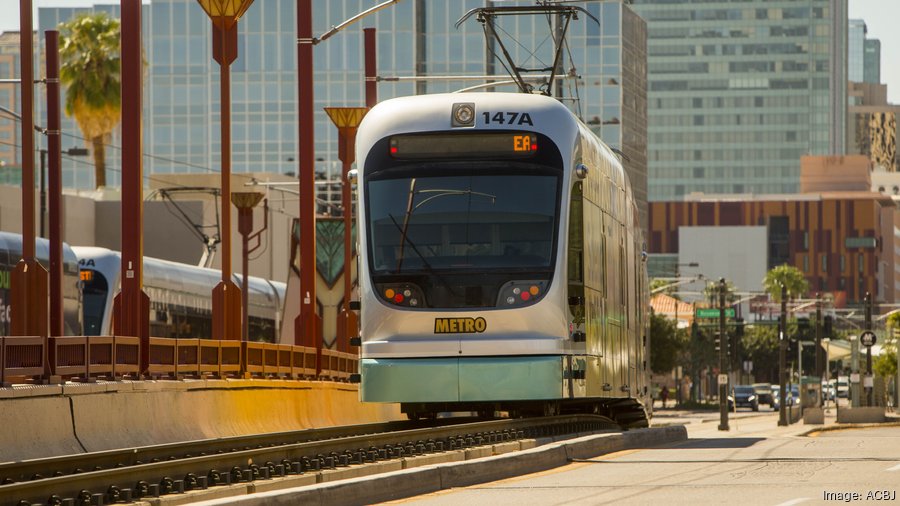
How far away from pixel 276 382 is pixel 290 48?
101728 mm

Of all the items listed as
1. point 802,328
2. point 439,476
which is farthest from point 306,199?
point 802,328

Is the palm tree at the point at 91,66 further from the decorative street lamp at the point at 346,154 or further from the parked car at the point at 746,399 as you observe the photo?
the parked car at the point at 746,399

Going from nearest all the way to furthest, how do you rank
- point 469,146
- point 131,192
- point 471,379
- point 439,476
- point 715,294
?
point 439,476 → point 471,379 → point 469,146 → point 131,192 → point 715,294

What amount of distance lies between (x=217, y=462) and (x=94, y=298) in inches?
931

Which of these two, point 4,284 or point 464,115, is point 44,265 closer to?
point 4,284

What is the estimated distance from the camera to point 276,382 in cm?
2853

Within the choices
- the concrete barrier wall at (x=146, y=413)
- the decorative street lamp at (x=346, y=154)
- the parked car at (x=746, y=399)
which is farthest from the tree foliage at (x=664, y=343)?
the concrete barrier wall at (x=146, y=413)

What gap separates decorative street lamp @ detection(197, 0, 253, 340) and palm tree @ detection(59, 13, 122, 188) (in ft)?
150

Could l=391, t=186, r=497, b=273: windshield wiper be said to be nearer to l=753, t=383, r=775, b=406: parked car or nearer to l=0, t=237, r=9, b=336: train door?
l=0, t=237, r=9, b=336: train door

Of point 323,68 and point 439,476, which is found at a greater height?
point 323,68

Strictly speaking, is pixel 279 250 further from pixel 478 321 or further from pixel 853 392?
pixel 478 321

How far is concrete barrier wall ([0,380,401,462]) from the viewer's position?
1902cm

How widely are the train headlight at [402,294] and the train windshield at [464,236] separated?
0.02 metres

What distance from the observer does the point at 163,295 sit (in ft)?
132
